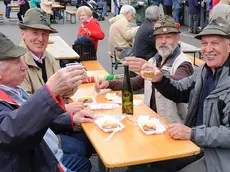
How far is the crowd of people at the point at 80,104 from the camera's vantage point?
5.93 feet

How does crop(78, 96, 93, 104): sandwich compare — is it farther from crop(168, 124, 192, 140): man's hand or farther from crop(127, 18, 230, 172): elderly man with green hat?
crop(168, 124, 192, 140): man's hand

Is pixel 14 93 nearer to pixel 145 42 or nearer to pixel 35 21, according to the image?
pixel 35 21

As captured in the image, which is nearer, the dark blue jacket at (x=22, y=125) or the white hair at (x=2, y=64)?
the dark blue jacket at (x=22, y=125)

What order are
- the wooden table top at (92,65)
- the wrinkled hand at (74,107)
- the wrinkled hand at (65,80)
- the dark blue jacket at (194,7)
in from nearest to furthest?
the wrinkled hand at (65,80) < the wrinkled hand at (74,107) < the wooden table top at (92,65) < the dark blue jacket at (194,7)

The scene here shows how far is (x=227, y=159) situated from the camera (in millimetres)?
2562

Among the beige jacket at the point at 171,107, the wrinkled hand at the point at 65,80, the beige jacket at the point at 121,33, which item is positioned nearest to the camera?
the wrinkled hand at the point at 65,80

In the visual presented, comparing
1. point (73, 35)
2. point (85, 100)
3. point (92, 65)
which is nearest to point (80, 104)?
point (85, 100)

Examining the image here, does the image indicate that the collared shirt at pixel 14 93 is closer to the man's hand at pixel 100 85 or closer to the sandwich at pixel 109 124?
the sandwich at pixel 109 124

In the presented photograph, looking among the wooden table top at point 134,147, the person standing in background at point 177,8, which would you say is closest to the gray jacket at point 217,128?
the wooden table top at point 134,147

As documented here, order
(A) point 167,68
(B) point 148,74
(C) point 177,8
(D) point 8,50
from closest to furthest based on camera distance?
(D) point 8,50
(B) point 148,74
(A) point 167,68
(C) point 177,8

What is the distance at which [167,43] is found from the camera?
140 inches

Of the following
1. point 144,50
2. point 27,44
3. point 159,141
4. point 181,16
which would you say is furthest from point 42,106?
point 181,16

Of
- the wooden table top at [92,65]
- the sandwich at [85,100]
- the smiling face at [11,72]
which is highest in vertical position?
the smiling face at [11,72]

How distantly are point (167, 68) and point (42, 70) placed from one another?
4.22ft
